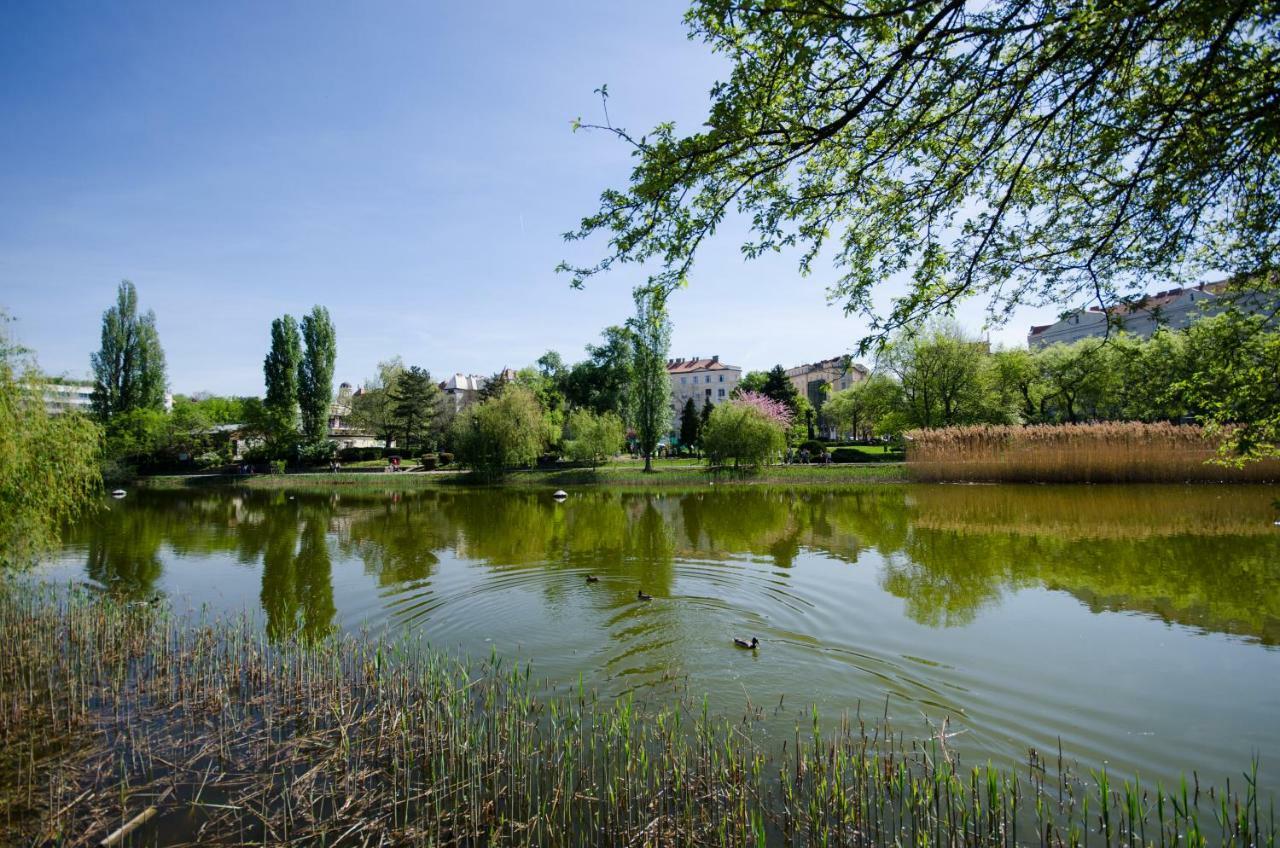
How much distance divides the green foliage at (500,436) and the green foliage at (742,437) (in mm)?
13470

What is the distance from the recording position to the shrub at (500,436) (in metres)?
44.3

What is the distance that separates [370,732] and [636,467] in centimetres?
4473

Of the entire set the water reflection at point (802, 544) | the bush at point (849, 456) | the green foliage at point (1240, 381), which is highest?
the green foliage at point (1240, 381)

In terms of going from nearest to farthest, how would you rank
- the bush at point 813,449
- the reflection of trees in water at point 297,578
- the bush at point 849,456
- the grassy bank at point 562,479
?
the reflection of trees in water at point 297,578 < the grassy bank at point 562,479 < the bush at point 849,456 < the bush at point 813,449

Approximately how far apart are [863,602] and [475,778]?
28.1ft

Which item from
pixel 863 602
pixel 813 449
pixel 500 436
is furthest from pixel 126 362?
pixel 863 602

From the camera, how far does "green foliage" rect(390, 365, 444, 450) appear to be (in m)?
64.5

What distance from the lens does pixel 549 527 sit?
75.0ft

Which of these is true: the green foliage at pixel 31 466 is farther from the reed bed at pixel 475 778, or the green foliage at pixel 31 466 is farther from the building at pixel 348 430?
the building at pixel 348 430

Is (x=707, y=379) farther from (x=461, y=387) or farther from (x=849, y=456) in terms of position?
(x=849, y=456)

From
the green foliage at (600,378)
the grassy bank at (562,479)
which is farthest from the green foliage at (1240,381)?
the green foliage at (600,378)

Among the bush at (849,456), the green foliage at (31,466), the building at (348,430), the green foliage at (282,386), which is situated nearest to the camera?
the green foliage at (31,466)

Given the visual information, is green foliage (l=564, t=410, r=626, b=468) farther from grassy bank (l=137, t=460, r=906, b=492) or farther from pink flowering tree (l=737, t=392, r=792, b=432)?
pink flowering tree (l=737, t=392, r=792, b=432)

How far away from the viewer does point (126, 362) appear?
2156 inches
